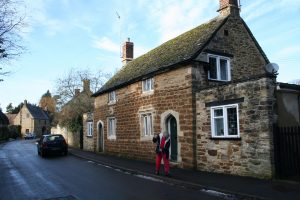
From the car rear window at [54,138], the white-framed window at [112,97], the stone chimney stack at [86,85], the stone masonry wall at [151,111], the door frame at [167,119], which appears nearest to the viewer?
the stone masonry wall at [151,111]

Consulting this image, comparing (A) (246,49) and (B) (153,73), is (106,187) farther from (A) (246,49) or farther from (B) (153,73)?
(A) (246,49)

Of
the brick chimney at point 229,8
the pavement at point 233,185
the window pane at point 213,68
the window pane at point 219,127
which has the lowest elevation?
the pavement at point 233,185

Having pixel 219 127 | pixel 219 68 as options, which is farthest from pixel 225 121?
pixel 219 68

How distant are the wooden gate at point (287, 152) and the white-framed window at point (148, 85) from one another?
866 cm

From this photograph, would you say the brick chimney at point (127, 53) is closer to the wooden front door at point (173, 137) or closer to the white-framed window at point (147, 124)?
the white-framed window at point (147, 124)

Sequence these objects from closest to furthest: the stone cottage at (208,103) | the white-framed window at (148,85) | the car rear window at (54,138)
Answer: the stone cottage at (208,103) → the white-framed window at (148,85) → the car rear window at (54,138)

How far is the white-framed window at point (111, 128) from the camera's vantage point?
80.6ft

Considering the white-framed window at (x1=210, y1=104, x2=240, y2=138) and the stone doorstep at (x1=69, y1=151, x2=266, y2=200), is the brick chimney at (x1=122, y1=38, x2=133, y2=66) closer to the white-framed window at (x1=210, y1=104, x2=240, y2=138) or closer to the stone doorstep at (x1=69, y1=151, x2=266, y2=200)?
the stone doorstep at (x1=69, y1=151, x2=266, y2=200)

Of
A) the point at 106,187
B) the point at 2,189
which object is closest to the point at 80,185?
the point at 106,187

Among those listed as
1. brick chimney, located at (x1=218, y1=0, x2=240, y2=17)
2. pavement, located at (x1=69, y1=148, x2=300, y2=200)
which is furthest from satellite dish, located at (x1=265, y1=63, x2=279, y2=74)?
brick chimney, located at (x1=218, y1=0, x2=240, y2=17)

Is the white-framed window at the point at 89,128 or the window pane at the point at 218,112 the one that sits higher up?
the window pane at the point at 218,112

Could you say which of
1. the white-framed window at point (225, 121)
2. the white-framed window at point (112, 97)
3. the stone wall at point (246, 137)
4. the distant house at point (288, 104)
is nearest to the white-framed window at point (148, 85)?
the white-framed window at point (112, 97)

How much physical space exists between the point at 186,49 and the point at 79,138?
20524 mm

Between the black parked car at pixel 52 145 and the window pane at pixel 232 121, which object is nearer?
the window pane at pixel 232 121
